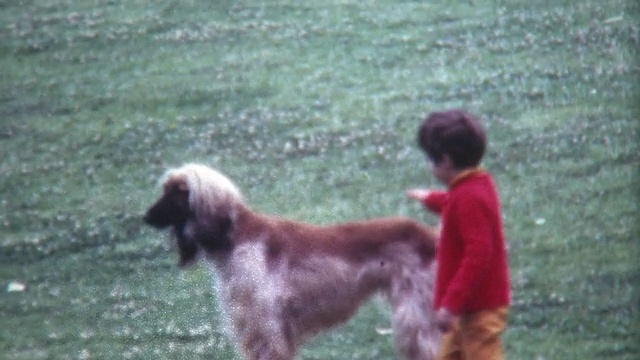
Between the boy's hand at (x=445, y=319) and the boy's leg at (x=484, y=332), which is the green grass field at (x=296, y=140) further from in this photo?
the boy's leg at (x=484, y=332)

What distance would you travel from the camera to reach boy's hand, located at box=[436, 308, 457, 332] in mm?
5878

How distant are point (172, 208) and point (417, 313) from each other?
1.68 meters

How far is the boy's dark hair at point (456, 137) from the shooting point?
5.87 meters

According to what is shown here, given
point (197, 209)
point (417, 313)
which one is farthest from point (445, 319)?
point (197, 209)

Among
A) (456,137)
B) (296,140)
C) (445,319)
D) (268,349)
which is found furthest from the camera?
(296,140)

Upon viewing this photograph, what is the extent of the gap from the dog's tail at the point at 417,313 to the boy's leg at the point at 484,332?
972 mm

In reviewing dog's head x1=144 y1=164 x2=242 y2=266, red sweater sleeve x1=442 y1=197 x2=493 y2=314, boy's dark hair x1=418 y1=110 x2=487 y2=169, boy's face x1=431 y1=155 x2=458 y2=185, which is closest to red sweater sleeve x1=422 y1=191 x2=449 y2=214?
boy's face x1=431 y1=155 x2=458 y2=185

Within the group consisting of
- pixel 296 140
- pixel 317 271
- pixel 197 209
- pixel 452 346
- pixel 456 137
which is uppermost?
pixel 456 137

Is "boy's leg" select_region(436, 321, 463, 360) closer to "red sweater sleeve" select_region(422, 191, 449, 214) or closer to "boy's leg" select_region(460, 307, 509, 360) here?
"boy's leg" select_region(460, 307, 509, 360)

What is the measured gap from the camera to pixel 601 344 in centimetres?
816

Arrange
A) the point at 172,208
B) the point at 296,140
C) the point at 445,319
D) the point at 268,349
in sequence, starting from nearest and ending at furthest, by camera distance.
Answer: the point at 445,319
the point at 268,349
the point at 172,208
the point at 296,140

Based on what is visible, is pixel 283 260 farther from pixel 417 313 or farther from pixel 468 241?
pixel 468 241

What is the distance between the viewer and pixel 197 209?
282 inches

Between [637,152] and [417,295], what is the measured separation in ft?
20.0
